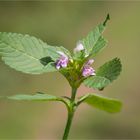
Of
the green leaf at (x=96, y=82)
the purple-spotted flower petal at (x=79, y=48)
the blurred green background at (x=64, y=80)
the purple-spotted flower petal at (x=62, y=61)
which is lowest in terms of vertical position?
the green leaf at (x=96, y=82)

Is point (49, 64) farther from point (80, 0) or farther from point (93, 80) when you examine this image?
point (80, 0)

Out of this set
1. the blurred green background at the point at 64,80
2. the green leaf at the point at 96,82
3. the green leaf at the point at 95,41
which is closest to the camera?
the green leaf at the point at 96,82

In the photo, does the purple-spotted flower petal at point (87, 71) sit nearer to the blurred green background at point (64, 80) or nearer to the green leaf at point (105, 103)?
the green leaf at point (105, 103)

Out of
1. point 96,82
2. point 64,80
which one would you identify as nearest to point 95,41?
point 96,82

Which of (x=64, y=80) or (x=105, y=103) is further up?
(x=64, y=80)

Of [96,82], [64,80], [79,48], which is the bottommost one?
[96,82]

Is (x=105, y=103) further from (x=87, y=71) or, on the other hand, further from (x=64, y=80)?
(x=64, y=80)

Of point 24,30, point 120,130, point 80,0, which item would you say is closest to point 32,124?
point 120,130

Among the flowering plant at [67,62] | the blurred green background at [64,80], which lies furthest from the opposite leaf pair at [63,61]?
the blurred green background at [64,80]
